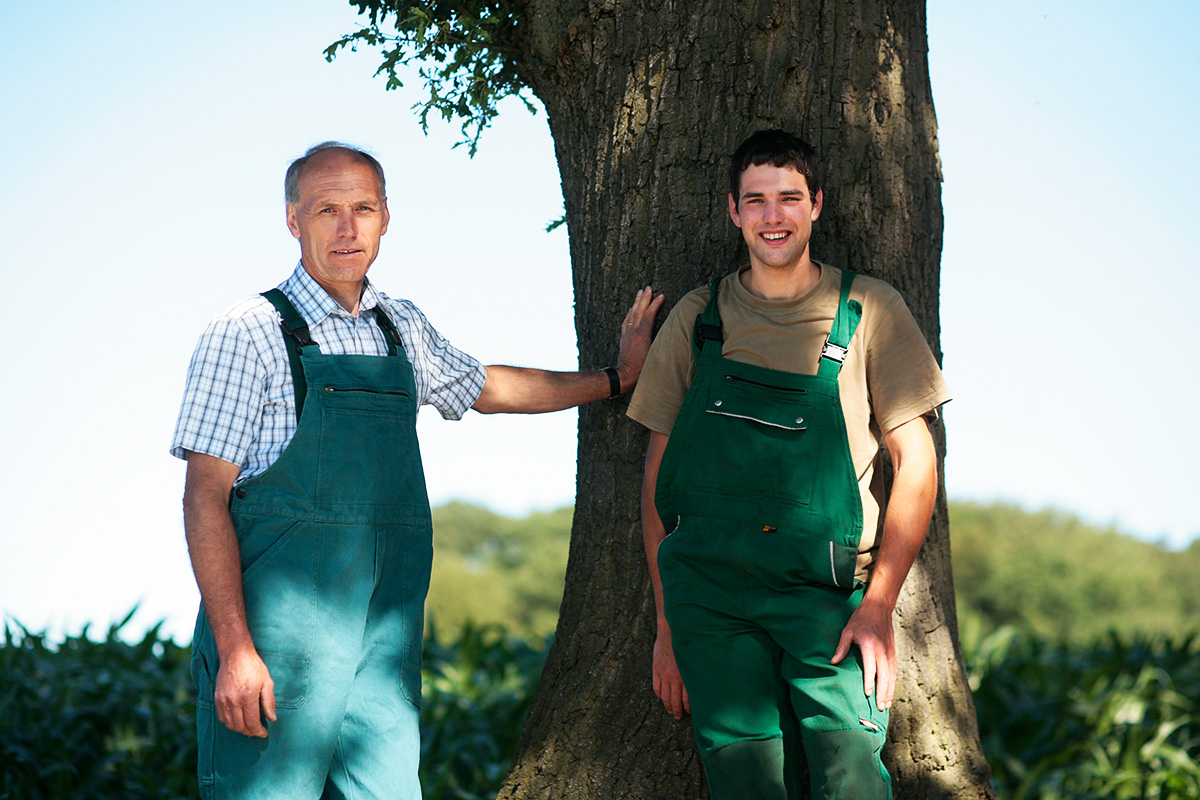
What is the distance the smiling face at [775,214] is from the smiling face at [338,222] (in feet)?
3.31

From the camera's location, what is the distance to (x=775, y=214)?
2783 mm

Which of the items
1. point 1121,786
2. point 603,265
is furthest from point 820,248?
point 1121,786

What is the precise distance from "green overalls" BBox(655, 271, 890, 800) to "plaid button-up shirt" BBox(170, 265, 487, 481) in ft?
3.09

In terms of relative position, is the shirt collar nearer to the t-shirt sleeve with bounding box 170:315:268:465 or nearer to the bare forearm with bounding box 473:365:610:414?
the t-shirt sleeve with bounding box 170:315:268:465

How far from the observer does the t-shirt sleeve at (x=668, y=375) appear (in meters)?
2.92

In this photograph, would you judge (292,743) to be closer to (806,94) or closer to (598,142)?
(598,142)

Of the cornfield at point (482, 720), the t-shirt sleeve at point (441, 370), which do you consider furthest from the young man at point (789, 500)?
the cornfield at point (482, 720)

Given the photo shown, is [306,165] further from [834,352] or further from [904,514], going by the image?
[904,514]

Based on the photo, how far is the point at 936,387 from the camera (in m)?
2.72

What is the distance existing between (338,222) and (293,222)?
0.16 metres

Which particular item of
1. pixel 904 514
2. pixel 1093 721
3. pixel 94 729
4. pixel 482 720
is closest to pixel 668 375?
pixel 904 514

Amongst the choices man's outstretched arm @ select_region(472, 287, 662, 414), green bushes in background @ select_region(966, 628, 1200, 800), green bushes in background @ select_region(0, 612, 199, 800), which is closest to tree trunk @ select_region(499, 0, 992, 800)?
man's outstretched arm @ select_region(472, 287, 662, 414)

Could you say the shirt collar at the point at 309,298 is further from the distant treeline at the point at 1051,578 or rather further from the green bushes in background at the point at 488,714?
the distant treeline at the point at 1051,578

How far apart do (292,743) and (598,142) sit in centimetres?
215
